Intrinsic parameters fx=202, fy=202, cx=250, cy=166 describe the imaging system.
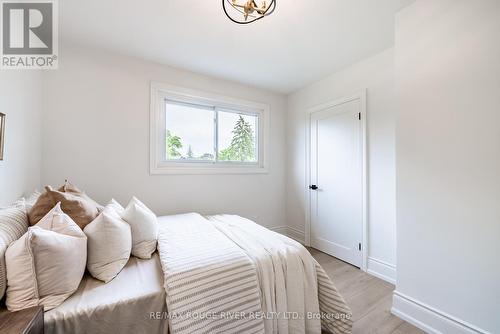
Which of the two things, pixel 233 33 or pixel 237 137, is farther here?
pixel 237 137

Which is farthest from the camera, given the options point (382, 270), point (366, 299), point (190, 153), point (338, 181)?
point (190, 153)

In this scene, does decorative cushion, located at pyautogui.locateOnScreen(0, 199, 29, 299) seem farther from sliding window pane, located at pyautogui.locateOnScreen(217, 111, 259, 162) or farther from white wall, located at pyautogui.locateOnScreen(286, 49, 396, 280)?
white wall, located at pyautogui.locateOnScreen(286, 49, 396, 280)

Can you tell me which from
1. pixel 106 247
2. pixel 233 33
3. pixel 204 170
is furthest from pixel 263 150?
pixel 106 247

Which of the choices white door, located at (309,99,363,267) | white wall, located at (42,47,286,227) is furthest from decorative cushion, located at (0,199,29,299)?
white door, located at (309,99,363,267)

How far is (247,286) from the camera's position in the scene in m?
1.19

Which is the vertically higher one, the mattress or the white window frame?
the white window frame

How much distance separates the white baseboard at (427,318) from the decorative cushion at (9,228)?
2455 millimetres

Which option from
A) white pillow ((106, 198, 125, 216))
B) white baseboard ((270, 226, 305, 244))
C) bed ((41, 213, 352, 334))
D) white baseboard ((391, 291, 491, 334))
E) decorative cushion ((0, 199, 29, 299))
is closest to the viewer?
decorative cushion ((0, 199, 29, 299))

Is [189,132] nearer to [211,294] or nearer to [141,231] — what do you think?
[141,231]

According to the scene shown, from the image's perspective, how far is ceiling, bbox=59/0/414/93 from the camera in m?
1.64

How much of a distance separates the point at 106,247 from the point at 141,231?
10.5 inches

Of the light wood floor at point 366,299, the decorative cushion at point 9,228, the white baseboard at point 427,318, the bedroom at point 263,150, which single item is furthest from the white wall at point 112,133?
the white baseboard at point 427,318

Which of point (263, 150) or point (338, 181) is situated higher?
point (263, 150)

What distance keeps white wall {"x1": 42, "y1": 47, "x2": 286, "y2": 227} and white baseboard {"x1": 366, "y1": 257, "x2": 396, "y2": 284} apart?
75.9 inches
